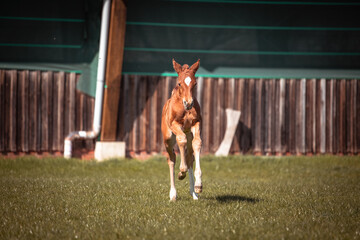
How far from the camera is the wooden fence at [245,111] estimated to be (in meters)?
16.1

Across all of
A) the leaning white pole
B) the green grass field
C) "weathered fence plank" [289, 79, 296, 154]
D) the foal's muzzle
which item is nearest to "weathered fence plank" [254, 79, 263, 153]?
"weathered fence plank" [289, 79, 296, 154]

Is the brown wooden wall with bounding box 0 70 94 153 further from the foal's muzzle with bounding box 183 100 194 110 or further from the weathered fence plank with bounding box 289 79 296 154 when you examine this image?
the foal's muzzle with bounding box 183 100 194 110

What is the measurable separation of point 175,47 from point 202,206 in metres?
10.1

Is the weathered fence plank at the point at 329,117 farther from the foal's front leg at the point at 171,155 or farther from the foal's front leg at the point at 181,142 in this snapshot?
the foal's front leg at the point at 181,142

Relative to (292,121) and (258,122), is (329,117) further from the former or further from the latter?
(258,122)

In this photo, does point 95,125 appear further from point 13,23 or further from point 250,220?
point 250,220

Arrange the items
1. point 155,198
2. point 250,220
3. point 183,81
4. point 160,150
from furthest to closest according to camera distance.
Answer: point 160,150 → point 155,198 → point 183,81 → point 250,220

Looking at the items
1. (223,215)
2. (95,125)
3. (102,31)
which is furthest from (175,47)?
(223,215)

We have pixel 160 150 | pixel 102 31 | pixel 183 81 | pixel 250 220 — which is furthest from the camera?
pixel 160 150

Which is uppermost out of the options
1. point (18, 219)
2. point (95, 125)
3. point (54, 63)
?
point (54, 63)

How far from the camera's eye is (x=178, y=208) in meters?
7.61

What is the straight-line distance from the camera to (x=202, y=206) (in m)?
7.84

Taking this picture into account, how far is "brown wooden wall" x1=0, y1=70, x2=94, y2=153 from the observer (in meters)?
15.7

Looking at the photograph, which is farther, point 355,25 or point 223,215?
point 355,25
